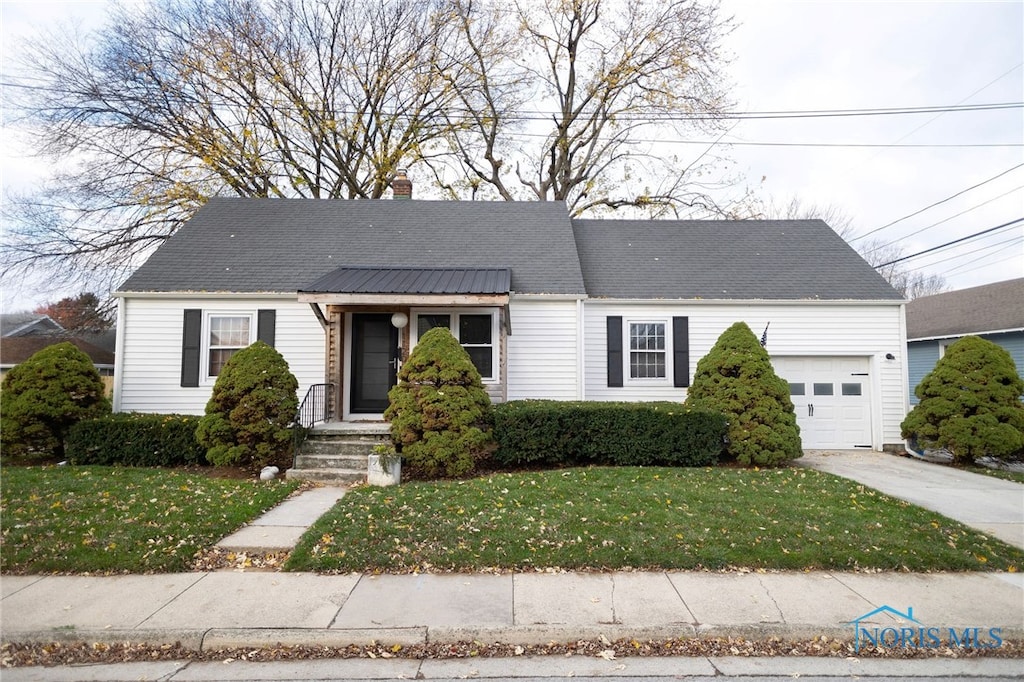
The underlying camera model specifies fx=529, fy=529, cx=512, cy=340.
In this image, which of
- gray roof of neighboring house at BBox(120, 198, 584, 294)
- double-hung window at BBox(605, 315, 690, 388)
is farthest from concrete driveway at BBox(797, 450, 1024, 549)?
gray roof of neighboring house at BBox(120, 198, 584, 294)

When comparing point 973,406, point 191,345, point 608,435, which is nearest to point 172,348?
point 191,345

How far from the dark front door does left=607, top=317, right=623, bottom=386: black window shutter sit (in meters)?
4.58

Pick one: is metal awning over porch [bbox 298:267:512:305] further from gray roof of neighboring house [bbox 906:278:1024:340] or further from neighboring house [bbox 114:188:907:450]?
gray roof of neighboring house [bbox 906:278:1024:340]

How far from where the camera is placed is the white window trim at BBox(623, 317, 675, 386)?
37.8ft

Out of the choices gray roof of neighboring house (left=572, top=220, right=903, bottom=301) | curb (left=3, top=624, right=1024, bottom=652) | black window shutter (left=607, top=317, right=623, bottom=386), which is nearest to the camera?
curb (left=3, top=624, right=1024, bottom=652)

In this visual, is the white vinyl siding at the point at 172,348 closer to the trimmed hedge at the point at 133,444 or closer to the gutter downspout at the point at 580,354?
the trimmed hedge at the point at 133,444

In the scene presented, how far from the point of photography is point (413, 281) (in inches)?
404

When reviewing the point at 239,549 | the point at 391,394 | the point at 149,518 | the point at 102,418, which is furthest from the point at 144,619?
the point at 102,418

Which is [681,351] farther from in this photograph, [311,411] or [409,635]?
[409,635]

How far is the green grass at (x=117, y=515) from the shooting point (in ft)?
16.1

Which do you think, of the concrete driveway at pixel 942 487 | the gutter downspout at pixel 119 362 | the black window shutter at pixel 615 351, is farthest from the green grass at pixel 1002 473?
the gutter downspout at pixel 119 362

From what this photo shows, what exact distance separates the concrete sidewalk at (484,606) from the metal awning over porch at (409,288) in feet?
18.2

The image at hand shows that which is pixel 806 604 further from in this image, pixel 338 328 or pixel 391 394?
pixel 338 328

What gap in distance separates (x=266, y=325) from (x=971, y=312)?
21.1 m
